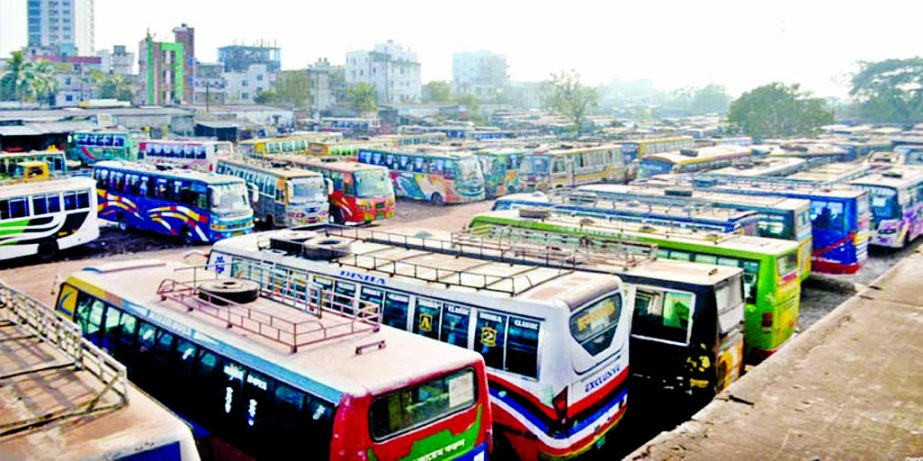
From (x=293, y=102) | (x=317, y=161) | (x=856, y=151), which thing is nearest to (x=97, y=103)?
(x=293, y=102)

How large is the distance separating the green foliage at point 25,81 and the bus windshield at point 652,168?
62549mm

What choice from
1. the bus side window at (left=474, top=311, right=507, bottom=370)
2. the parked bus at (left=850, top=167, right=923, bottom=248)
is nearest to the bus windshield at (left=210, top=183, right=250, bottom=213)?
the bus side window at (left=474, top=311, right=507, bottom=370)

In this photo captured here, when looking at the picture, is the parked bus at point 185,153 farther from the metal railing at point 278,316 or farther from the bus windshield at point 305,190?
the metal railing at point 278,316

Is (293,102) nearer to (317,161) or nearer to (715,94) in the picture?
(317,161)

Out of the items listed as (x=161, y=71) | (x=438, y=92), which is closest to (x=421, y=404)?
(x=161, y=71)

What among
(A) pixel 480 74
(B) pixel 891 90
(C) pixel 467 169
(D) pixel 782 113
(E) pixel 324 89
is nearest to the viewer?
(C) pixel 467 169

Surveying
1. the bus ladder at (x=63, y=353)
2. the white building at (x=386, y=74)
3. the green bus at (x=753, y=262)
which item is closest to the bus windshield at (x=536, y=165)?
the green bus at (x=753, y=262)

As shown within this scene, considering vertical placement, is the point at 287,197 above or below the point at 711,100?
below

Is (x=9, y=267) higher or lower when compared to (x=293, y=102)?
lower

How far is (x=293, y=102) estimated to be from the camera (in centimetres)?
9288

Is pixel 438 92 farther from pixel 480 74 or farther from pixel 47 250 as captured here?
pixel 47 250

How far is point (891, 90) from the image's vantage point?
88.0 meters

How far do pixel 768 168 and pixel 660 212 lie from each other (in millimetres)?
14678

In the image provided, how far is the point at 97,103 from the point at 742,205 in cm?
6138
